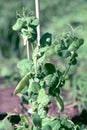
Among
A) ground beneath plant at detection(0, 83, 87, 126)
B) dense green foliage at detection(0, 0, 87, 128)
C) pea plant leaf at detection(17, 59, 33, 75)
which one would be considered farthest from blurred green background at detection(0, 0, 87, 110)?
pea plant leaf at detection(17, 59, 33, 75)

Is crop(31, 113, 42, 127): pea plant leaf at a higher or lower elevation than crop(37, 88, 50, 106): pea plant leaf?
lower

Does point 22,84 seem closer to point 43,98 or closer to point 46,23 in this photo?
point 43,98

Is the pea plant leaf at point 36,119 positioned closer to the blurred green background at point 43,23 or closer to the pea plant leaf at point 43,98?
the pea plant leaf at point 43,98

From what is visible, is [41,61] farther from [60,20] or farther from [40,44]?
[60,20]

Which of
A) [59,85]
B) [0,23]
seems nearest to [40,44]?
[59,85]

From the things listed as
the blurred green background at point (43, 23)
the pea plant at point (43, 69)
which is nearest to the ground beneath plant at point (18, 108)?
the blurred green background at point (43, 23)

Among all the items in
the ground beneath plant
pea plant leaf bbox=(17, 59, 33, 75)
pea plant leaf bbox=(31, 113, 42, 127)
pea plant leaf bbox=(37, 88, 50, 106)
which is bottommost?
the ground beneath plant

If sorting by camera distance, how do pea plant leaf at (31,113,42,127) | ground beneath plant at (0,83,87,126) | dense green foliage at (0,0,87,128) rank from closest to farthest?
pea plant leaf at (31,113,42,127) → ground beneath plant at (0,83,87,126) → dense green foliage at (0,0,87,128)

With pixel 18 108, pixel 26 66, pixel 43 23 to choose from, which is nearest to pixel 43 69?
pixel 26 66

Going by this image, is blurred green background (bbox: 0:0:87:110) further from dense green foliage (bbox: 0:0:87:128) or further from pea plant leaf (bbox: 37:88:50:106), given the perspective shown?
pea plant leaf (bbox: 37:88:50:106)
